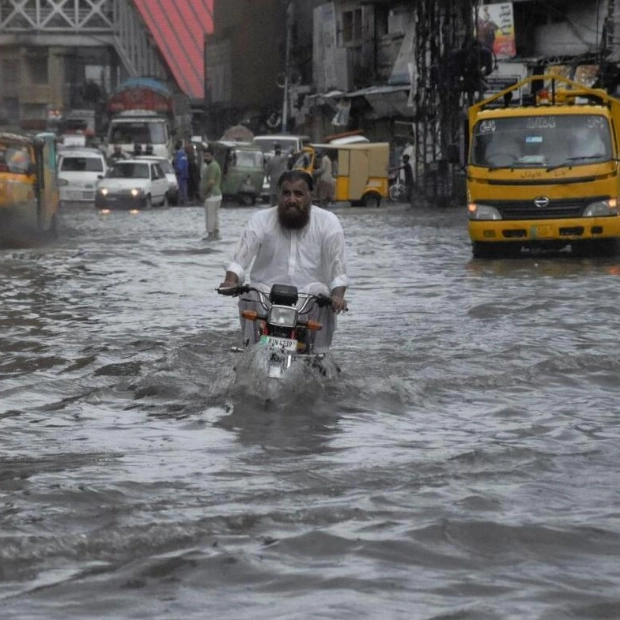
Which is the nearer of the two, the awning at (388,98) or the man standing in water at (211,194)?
the man standing in water at (211,194)

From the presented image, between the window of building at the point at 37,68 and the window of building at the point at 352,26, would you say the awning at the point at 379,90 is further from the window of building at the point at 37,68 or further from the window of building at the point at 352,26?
the window of building at the point at 37,68

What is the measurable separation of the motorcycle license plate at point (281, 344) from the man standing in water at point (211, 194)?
59.8 ft

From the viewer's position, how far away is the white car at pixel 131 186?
4281 centimetres

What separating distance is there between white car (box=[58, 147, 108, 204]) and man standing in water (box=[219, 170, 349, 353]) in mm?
35875

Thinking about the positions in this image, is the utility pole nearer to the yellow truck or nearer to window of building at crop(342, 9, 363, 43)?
window of building at crop(342, 9, 363, 43)

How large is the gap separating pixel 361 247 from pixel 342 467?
17.9m

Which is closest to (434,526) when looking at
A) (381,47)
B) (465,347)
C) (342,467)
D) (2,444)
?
(342,467)

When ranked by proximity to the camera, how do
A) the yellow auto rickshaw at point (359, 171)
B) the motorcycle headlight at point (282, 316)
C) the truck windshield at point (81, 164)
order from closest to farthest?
the motorcycle headlight at point (282, 316) → the yellow auto rickshaw at point (359, 171) → the truck windshield at point (81, 164)

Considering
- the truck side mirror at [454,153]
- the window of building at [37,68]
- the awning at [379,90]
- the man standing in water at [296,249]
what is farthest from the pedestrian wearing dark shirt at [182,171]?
the man standing in water at [296,249]

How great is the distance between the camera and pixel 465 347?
11953 millimetres

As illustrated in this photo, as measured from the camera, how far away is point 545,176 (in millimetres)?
20047

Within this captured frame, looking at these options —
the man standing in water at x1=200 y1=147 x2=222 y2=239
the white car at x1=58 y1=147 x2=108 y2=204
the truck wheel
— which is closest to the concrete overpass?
the white car at x1=58 y1=147 x2=108 y2=204

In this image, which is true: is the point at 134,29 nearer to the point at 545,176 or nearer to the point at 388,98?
the point at 388,98

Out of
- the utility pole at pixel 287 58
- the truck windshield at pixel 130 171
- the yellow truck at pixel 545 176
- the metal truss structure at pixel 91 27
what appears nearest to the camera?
the yellow truck at pixel 545 176
